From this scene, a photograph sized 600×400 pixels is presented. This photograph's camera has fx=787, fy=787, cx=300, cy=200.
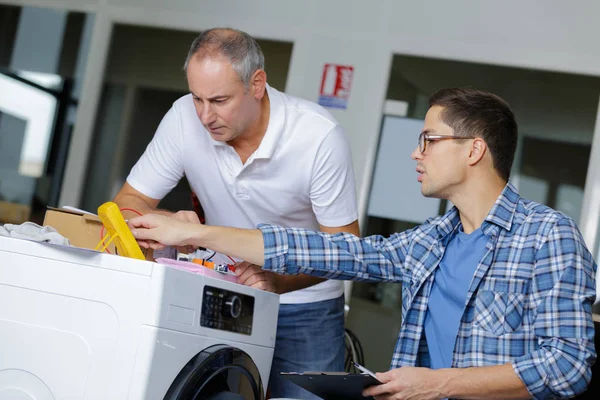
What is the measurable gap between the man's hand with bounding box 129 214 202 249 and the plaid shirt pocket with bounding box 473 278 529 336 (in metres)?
0.60

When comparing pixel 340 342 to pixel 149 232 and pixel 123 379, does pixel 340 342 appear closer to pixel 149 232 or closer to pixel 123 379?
pixel 149 232

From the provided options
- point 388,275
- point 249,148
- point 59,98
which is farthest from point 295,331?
point 59,98

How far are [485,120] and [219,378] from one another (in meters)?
0.77

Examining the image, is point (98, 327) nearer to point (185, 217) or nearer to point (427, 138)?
point (185, 217)

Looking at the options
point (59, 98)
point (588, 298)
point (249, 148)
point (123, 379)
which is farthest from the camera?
point (59, 98)

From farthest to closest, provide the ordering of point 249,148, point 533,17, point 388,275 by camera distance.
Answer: point 533,17 < point 249,148 < point 388,275

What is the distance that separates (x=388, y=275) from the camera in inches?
69.7

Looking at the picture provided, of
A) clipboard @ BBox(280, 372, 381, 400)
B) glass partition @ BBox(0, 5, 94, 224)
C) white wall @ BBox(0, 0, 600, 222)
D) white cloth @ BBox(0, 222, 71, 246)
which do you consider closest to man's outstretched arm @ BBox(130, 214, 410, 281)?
white cloth @ BBox(0, 222, 71, 246)

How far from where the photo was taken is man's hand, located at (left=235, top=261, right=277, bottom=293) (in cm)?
167

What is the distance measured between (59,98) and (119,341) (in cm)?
393

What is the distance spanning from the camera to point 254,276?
168 cm

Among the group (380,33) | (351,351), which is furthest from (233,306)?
(380,33)

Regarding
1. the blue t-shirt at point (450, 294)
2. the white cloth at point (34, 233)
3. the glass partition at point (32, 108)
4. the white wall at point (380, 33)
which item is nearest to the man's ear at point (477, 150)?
the blue t-shirt at point (450, 294)

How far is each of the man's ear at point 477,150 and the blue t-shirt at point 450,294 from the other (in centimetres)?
15
